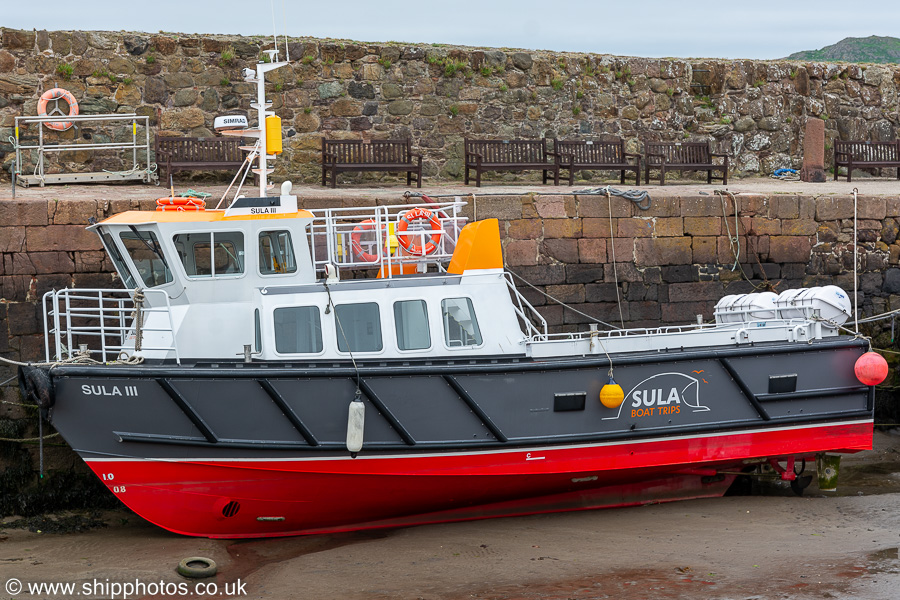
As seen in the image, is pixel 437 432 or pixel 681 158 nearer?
pixel 437 432

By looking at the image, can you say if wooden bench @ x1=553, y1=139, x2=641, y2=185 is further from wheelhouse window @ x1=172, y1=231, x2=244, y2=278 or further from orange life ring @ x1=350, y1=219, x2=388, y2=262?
wheelhouse window @ x1=172, y1=231, x2=244, y2=278

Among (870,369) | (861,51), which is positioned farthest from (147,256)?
(861,51)

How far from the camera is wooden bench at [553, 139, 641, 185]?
13.5 meters

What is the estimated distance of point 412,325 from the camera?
8.49 m

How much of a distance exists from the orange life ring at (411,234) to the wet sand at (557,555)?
259 centimetres

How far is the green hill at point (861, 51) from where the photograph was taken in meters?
32.0

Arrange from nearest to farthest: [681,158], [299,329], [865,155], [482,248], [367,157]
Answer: [299,329] < [482,248] < [367,157] < [681,158] < [865,155]

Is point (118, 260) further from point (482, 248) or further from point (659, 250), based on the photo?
point (659, 250)

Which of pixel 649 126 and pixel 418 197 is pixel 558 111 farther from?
pixel 418 197

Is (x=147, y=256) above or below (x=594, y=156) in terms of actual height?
below

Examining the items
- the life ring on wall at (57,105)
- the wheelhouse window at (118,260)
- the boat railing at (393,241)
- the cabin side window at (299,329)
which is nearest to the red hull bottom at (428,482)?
the cabin side window at (299,329)

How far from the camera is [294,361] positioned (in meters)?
8.23

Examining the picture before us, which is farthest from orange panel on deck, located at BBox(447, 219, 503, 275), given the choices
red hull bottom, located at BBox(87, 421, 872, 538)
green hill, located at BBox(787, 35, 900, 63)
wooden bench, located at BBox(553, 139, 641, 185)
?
Answer: green hill, located at BBox(787, 35, 900, 63)

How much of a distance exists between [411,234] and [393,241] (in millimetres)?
205
